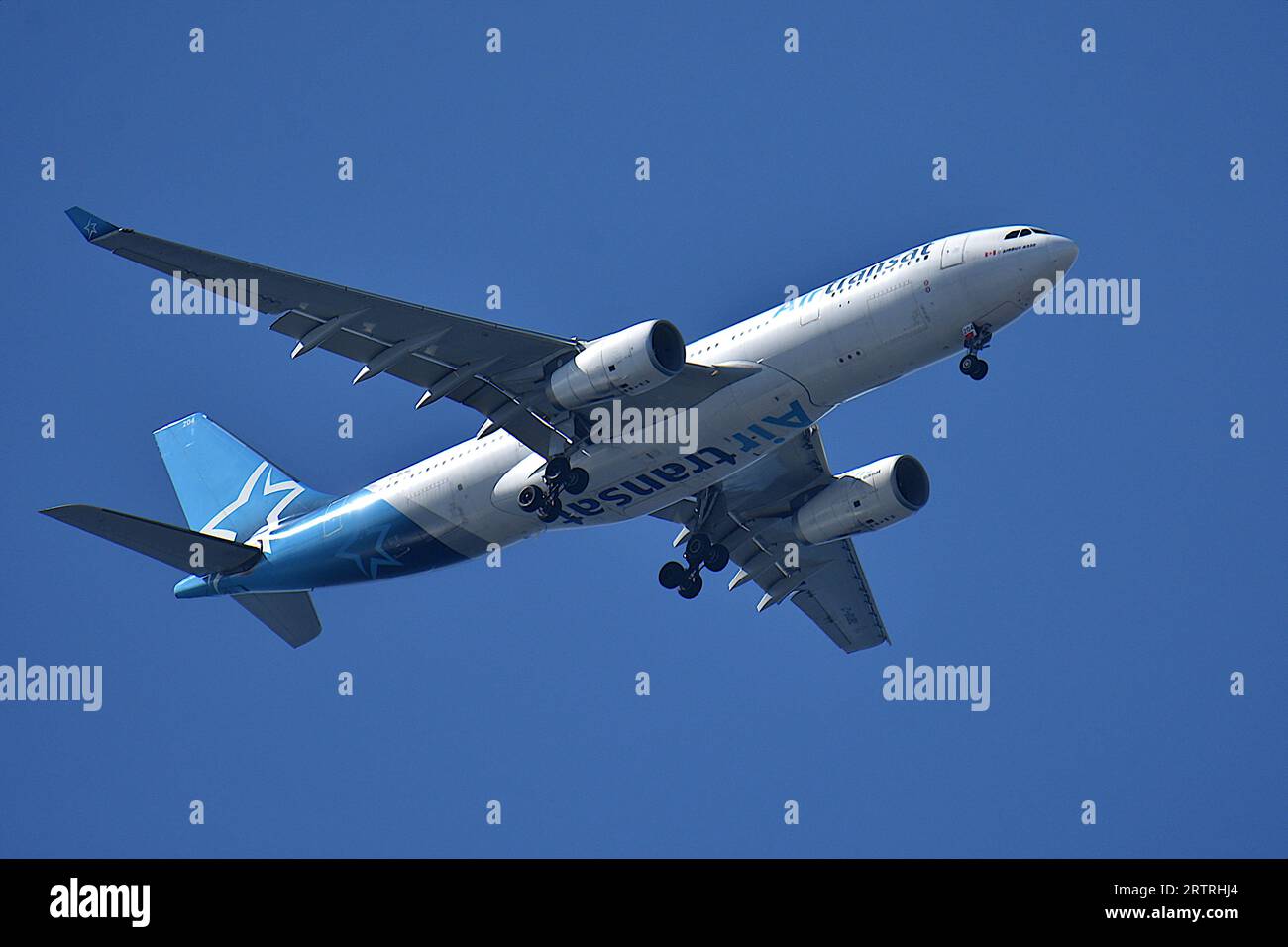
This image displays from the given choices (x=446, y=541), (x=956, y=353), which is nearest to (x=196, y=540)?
(x=446, y=541)

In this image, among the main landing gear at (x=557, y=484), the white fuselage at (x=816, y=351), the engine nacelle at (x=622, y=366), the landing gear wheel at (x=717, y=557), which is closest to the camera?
the white fuselage at (x=816, y=351)

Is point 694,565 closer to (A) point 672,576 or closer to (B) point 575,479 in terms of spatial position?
(A) point 672,576

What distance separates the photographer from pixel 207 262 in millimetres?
36781

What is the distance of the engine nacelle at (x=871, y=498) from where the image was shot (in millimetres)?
44031

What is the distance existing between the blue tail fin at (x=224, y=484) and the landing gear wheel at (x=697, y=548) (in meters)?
9.89

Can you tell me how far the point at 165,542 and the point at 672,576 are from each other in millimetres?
13468

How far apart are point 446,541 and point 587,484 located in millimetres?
4413

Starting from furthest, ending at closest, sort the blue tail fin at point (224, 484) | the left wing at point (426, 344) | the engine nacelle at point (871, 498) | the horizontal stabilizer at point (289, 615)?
the horizontal stabilizer at point (289, 615) < the blue tail fin at point (224, 484) < the engine nacelle at point (871, 498) < the left wing at point (426, 344)

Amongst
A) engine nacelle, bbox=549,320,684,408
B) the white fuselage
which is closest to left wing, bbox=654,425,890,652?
the white fuselage

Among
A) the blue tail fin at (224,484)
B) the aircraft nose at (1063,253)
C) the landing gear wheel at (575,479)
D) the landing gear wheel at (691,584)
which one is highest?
the aircraft nose at (1063,253)

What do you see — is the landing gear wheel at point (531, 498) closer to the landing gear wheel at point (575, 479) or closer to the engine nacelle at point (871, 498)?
the landing gear wheel at point (575, 479)

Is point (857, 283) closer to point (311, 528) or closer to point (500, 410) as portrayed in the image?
point (500, 410)

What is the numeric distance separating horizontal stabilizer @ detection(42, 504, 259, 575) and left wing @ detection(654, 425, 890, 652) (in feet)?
38.6

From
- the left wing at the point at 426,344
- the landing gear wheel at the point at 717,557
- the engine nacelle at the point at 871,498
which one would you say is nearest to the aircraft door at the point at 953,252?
the left wing at the point at 426,344
